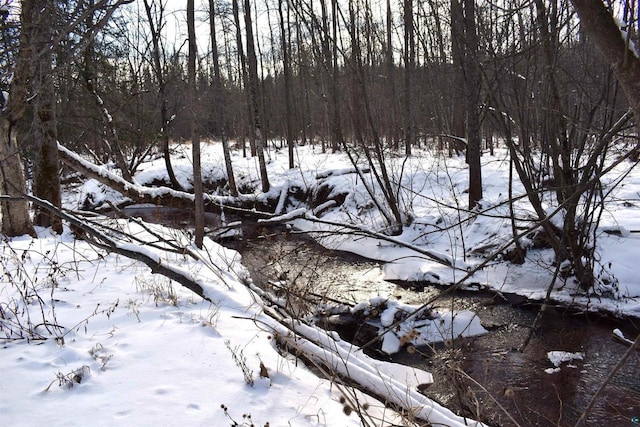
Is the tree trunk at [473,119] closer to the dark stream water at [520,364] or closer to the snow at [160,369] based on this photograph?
the dark stream water at [520,364]

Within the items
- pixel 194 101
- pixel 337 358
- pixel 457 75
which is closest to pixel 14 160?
pixel 194 101

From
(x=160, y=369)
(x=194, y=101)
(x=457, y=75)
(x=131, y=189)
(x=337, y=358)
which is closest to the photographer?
(x=160, y=369)

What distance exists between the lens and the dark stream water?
407 cm

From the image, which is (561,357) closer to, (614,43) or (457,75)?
(614,43)

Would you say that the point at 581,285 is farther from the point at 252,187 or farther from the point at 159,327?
the point at 252,187

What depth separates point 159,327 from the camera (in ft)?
13.6

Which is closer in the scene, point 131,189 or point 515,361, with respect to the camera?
point 515,361

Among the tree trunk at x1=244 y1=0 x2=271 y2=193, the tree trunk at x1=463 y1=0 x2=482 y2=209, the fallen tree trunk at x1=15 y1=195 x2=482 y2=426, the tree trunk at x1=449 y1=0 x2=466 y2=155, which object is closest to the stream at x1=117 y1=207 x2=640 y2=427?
the fallen tree trunk at x1=15 y1=195 x2=482 y2=426

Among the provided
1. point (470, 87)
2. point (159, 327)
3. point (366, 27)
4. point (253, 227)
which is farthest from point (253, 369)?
point (253, 227)

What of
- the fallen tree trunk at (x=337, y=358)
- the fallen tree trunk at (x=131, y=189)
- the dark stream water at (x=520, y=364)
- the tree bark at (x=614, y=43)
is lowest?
the dark stream water at (x=520, y=364)

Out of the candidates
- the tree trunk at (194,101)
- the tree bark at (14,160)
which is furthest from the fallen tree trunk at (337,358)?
the tree bark at (14,160)

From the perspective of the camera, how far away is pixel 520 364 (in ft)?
16.4

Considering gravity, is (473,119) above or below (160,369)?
above

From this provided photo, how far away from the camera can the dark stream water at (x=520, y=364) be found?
407 cm
